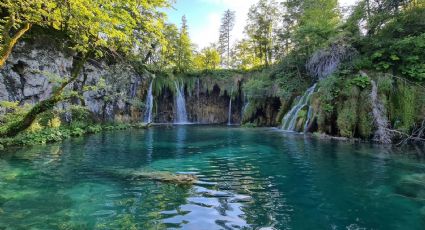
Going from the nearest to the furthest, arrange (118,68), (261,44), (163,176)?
(163,176)
(118,68)
(261,44)

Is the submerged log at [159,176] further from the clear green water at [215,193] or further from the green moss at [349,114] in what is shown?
the green moss at [349,114]

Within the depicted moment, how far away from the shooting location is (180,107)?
110 feet

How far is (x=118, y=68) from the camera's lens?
26.6m

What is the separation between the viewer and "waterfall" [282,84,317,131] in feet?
64.9

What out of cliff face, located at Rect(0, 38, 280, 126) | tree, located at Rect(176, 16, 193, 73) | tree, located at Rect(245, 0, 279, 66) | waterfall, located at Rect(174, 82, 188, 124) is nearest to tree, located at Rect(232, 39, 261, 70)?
tree, located at Rect(245, 0, 279, 66)

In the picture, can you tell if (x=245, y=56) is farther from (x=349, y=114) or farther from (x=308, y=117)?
(x=349, y=114)

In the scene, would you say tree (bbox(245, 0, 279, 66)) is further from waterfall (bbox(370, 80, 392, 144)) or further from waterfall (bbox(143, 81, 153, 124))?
waterfall (bbox(370, 80, 392, 144))

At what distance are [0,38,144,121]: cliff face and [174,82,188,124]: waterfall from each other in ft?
16.6

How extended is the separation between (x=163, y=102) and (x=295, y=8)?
18135mm

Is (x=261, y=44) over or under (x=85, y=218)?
over

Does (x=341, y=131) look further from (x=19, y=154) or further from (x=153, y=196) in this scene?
(x=19, y=154)

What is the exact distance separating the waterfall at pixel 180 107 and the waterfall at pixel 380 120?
22.0m

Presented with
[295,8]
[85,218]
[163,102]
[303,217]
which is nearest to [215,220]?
[303,217]

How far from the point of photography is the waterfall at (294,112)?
19772 millimetres
